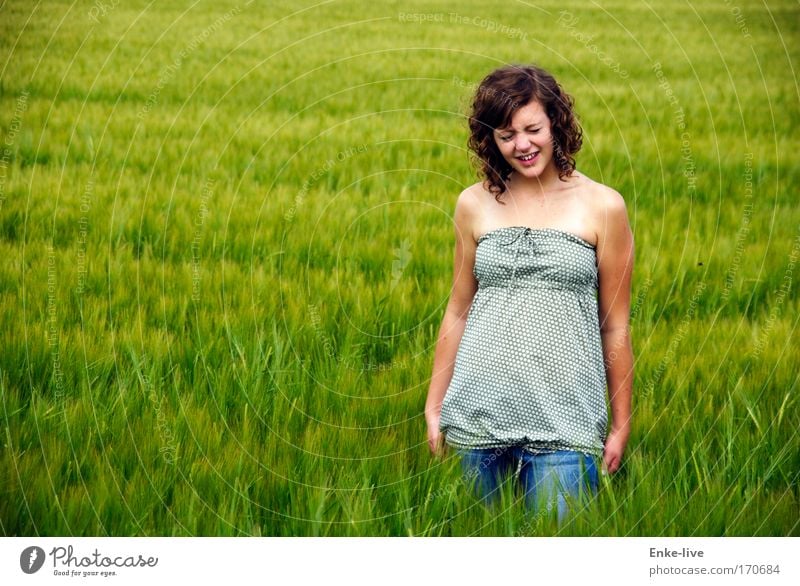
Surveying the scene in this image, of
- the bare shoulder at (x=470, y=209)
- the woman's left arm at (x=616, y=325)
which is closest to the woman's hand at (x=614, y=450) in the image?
the woman's left arm at (x=616, y=325)

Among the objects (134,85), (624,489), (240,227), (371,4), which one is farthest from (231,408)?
(371,4)

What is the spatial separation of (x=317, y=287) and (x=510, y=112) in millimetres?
1234

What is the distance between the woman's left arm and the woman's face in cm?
19

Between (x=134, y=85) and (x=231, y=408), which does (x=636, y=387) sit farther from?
(x=134, y=85)

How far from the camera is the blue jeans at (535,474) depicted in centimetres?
203

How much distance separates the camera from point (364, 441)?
2.26m

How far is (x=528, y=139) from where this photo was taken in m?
2.11

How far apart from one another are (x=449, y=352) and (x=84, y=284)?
1.36 meters

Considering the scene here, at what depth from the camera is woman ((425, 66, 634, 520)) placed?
210 cm

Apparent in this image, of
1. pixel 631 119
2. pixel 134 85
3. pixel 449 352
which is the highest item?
pixel 134 85

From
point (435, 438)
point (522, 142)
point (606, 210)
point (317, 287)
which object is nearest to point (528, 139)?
point (522, 142)
